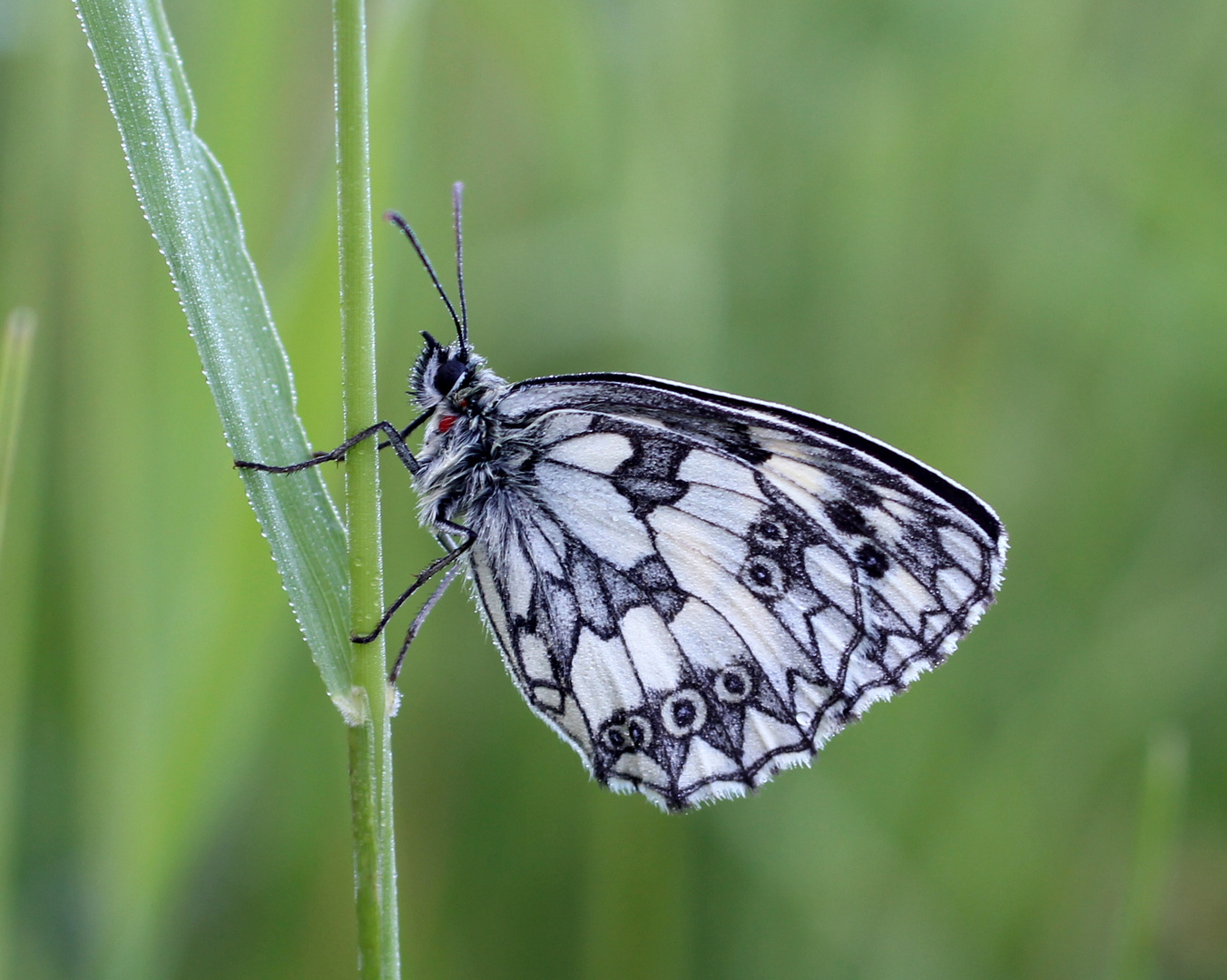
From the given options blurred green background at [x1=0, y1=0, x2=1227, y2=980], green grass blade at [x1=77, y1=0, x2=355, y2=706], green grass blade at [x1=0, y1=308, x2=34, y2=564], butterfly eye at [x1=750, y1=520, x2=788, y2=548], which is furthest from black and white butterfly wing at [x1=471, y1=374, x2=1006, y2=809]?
green grass blade at [x1=0, y1=308, x2=34, y2=564]

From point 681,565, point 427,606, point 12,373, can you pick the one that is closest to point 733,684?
point 681,565

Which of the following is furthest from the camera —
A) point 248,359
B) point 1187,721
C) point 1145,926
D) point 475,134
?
point 475,134

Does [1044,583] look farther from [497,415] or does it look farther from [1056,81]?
[497,415]

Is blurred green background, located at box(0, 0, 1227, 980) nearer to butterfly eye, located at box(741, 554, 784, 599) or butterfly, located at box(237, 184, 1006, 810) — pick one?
butterfly, located at box(237, 184, 1006, 810)

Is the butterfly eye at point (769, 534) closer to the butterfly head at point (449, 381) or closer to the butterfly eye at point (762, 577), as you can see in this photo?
the butterfly eye at point (762, 577)

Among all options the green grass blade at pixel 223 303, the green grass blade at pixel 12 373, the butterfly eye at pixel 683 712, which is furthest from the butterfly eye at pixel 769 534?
the green grass blade at pixel 12 373

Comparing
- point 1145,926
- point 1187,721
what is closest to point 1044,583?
point 1187,721
